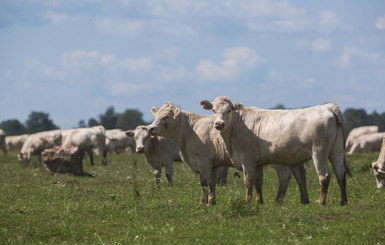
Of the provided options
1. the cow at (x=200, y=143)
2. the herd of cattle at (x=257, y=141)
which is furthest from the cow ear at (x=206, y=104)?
the cow at (x=200, y=143)

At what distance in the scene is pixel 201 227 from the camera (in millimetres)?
10531

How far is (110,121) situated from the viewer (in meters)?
138

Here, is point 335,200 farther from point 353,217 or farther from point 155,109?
point 155,109

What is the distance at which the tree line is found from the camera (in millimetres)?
75931

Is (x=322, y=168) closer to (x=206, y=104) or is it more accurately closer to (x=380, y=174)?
(x=206, y=104)

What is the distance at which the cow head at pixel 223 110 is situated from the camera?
1340 centimetres

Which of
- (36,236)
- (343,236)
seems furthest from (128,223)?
(343,236)

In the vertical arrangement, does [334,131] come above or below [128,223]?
above

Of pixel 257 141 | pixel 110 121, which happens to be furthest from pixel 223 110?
pixel 110 121

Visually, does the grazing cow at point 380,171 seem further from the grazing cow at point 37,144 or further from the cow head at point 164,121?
the grazing cow at point 37,144

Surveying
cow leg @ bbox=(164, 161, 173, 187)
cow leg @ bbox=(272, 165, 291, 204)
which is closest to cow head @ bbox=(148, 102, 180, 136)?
cow leg @ bbox=(272, 165, 291, 204)

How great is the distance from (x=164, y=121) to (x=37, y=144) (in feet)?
79.3

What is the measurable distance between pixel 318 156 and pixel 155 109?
6.20 m

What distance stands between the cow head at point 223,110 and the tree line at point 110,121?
132 ft
